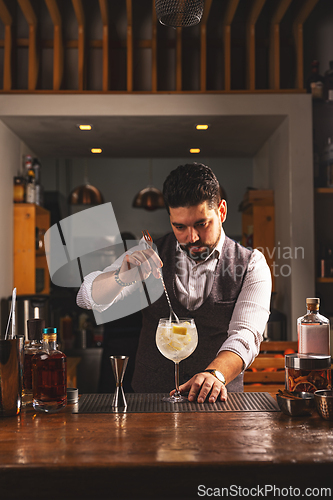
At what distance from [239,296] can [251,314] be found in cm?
13

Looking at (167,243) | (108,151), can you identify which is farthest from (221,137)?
(167,243)

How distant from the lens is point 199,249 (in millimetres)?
1770

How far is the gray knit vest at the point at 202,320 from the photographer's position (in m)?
1.74

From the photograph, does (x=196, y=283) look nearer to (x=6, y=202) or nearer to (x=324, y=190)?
(x=324, y=190)

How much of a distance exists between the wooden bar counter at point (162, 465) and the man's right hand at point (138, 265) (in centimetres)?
58

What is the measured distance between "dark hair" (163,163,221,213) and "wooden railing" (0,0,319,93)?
1641 millimetres

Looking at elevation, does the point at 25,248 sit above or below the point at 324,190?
below

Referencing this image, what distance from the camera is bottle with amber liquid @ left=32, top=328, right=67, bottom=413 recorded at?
110 centimetres

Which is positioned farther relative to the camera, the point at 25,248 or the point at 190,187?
the point at 25,248

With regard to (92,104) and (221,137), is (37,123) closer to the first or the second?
(92,104)

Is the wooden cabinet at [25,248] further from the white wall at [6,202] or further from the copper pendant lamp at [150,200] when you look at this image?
the copper pendant lamp at [150,200]

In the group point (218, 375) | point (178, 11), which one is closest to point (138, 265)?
point (218, 375)

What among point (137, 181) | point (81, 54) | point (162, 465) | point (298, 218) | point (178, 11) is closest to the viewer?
point (162, 465)

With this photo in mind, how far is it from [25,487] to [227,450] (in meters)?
0.36
